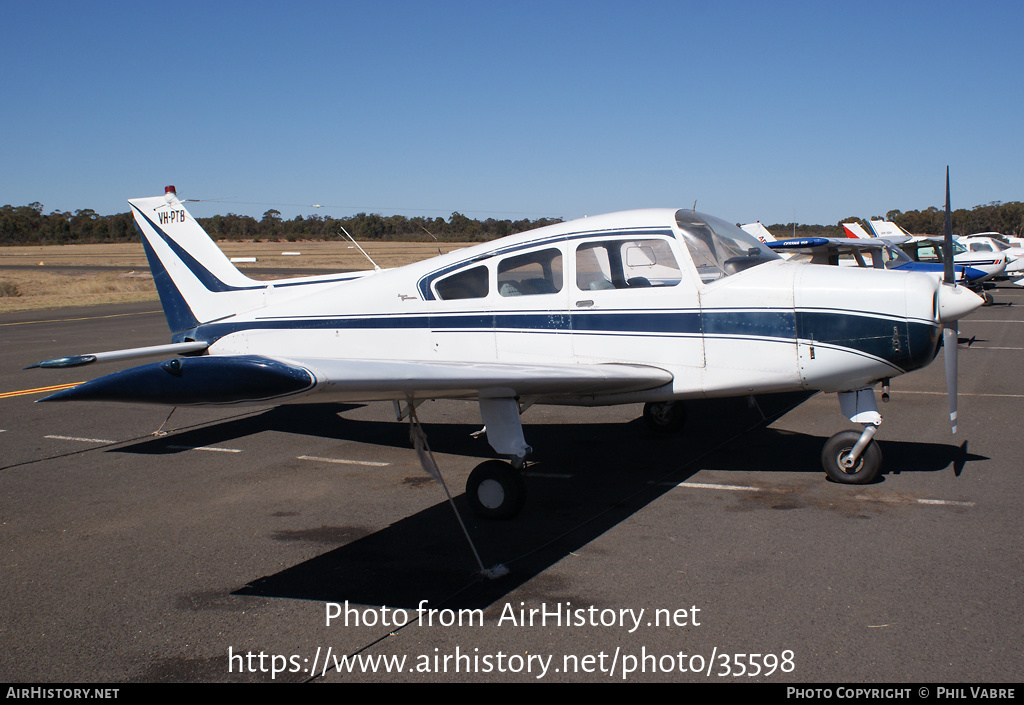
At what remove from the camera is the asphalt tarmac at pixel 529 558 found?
11.8 ft

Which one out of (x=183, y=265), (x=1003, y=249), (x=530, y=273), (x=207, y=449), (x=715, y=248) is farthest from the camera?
(x=1003, y=249)

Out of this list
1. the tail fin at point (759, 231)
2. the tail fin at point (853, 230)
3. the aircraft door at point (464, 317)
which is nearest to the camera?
the aircraft door at point (464, 317)

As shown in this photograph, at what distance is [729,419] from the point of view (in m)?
8.73

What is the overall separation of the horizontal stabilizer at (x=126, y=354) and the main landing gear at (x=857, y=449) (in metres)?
5.32

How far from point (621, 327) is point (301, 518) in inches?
116

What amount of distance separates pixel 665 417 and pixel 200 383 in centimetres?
545

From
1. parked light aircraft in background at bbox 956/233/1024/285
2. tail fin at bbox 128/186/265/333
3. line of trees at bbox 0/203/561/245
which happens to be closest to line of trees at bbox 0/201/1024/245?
line of trees at bbox 0/203/561/245

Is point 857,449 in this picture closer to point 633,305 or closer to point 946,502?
point 946,502

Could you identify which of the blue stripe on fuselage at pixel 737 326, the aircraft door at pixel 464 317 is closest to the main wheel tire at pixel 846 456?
the blue stripe on fuselage at pixel 737 326

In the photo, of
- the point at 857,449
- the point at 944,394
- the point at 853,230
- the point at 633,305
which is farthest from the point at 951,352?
the point at 853,230

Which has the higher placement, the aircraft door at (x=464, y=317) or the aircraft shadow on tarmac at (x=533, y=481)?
the aircraft door at (x=464, y=317)

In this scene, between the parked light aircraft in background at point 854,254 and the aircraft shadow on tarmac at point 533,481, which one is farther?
the parked light aircraft in background at point 854,254

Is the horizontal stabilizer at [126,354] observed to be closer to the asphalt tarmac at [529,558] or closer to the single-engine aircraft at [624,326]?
the single-engine aircraft at [624,326]

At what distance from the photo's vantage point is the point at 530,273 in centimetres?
648
